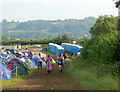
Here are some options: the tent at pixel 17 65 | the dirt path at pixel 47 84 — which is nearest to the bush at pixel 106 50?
the dirt path at pixel 47 84

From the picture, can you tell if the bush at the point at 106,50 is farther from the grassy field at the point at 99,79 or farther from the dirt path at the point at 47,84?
the dirt path at the point at 47,84

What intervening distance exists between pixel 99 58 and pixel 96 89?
471 cm

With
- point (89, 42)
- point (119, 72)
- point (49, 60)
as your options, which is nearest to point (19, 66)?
point (49, 60)

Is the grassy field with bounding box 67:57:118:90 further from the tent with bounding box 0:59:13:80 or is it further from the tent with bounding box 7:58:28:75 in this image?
the tent with bounding box 7:58:28:75

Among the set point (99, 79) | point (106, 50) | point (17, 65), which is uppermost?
point (106, 50)

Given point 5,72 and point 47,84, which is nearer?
point 47,84

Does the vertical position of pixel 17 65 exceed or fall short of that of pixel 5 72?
it exceeds it

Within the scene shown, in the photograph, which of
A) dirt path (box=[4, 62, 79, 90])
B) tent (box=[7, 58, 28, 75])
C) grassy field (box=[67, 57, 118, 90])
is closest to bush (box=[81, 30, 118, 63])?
grassy field (box=[67, 57, 118, 90])

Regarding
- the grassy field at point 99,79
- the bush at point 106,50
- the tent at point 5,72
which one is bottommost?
the tent at point 5,72

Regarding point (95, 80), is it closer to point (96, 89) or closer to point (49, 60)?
point (96, 89)

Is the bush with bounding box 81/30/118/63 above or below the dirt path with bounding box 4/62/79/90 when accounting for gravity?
above

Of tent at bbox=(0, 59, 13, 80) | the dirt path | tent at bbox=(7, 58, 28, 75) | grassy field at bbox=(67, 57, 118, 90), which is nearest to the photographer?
grassy field at bbox=(67, 57, 118, 90)

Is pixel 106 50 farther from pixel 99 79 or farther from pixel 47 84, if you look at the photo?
pixel 47 84

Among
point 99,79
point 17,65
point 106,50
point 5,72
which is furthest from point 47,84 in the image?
point 17,65
